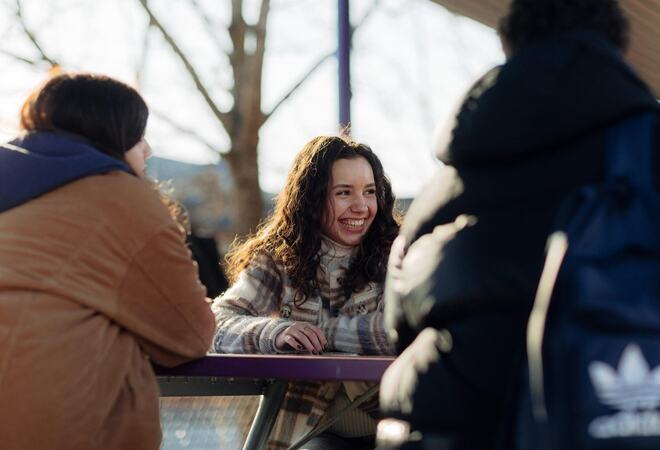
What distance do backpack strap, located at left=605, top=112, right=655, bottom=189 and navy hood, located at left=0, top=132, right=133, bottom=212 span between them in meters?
1.25

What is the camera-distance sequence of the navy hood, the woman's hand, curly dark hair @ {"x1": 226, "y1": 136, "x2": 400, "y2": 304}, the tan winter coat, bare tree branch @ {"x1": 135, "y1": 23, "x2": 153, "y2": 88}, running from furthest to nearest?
1. bare tree branch @ {"x1": 135, "y1": 23, "x2": 153, "y2": 88}
2. curly dark hair @ {"x1": 226, "y1": 136, "x2": 400, "y2": 304}
3. the woman's hand
4. the navy hood
5. the tan winter coat

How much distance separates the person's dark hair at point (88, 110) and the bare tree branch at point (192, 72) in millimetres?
8314

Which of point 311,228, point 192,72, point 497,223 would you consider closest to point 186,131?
point 192,72

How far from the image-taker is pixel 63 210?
7.72 feet

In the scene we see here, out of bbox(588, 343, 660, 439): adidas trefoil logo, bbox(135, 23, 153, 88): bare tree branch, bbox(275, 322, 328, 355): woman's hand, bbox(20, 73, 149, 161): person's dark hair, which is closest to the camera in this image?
bbox(588, 343, 660, 439): adidas trefoil logo

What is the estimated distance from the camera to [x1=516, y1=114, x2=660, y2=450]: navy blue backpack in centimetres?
140

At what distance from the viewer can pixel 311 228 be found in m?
3.42

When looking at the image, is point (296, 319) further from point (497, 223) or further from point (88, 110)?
point (497, 223)

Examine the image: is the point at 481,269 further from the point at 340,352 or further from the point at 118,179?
the point at 340,352

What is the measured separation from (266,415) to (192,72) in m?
8.33

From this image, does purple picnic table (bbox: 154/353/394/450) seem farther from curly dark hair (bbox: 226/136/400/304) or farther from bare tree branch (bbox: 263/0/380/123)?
bare tree branch (bbox: 263/0/380/123)

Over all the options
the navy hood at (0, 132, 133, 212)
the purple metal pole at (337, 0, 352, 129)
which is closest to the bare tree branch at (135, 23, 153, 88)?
the purple metal pole at (337, 0, 352, 129)

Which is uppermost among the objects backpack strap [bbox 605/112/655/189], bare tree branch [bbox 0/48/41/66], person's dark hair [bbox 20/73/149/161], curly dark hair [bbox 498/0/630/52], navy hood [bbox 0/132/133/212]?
curly dark hair [bbox 498/0/630/52]

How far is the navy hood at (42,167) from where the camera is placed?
7.80ft
